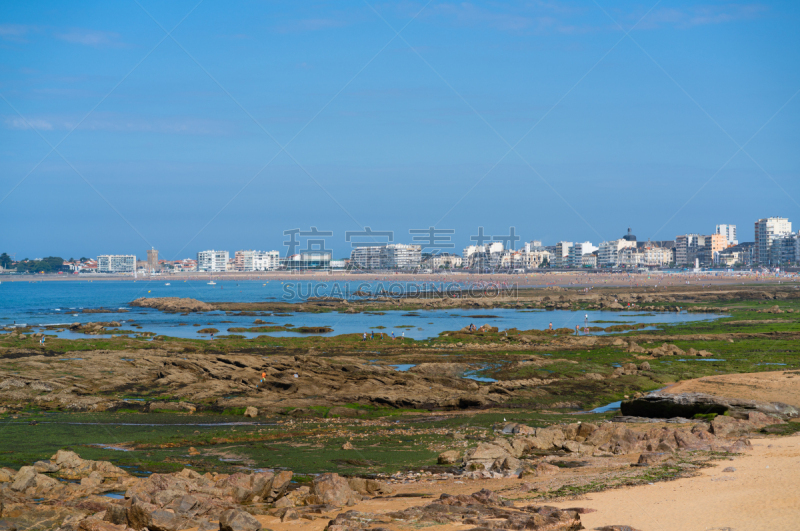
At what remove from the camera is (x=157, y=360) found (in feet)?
90.3

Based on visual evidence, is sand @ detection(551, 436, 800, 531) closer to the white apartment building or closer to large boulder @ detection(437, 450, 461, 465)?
large boulder @ detection(437, 450, 461, 465)

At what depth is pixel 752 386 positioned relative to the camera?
2197 centimetres

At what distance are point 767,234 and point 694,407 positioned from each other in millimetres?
207240

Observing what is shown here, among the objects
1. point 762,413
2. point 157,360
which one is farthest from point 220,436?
point 762,413

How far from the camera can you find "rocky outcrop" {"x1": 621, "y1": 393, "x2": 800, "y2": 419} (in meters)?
17.9

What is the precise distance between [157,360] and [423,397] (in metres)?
13.3

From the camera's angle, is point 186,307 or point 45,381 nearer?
point 45,381

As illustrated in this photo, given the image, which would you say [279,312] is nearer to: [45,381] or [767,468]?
[45,381]

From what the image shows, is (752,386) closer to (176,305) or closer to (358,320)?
(358,320)

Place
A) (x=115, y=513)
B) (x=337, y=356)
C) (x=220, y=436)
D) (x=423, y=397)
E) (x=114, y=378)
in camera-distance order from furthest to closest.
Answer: (x=337, y=356), (x=114, y=378), (x=423, y=397), (x=220, y=436), (x=115, y=513)

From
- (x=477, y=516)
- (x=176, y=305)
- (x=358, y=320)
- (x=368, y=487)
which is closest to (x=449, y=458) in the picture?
(x=368, y=487)

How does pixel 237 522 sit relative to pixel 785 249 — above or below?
below

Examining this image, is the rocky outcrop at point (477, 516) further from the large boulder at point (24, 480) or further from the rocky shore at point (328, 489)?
the large boulder at point (24, 480)

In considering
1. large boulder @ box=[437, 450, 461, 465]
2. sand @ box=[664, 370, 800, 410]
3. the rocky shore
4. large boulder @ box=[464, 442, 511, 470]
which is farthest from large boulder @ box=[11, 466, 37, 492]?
sand @ box=[664, 370, 800, 410]
